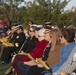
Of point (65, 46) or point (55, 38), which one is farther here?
point (55, 38)

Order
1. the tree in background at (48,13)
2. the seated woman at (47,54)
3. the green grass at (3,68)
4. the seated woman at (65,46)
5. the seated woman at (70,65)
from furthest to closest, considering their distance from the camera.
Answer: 1. the tree in background at (48,13)
2. the green grass at (3,68)
3. the seated woman at (47,54)
4. the seated woman at (65,46)
5. the seated woman at (70,65)

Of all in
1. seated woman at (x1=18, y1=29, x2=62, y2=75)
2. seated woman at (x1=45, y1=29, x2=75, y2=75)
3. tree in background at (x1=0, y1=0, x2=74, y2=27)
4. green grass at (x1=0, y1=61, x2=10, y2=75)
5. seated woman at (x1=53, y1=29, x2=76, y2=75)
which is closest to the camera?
seated woman at (x1=53, y1=29, x2=76, y2=75)

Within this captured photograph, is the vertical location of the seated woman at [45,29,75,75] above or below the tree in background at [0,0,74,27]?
above

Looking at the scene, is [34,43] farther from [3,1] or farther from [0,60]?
[3,1]

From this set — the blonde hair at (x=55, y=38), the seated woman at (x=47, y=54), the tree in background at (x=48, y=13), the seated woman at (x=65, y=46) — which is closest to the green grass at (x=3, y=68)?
the seated woman at (x=47, y=54)

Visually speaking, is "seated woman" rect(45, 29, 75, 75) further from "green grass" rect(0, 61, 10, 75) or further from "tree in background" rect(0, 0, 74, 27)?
"tree in background" rect(0, 0, 74, 27)

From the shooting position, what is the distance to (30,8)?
2817cm

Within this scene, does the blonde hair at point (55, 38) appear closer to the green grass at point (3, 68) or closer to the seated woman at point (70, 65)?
the seated woman at point (70, 65)

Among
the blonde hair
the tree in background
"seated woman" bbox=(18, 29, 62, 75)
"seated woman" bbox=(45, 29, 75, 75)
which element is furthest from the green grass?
the tree in background

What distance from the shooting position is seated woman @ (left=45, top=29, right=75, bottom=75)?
4824 millimetres

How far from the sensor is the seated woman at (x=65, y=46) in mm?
4824

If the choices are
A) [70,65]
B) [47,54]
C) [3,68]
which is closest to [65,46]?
[70,65]

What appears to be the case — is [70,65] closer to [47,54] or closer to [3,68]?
[47,54]

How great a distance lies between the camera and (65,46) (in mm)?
4930
